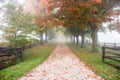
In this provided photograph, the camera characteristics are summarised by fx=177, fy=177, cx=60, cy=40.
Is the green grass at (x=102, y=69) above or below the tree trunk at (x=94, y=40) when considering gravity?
below

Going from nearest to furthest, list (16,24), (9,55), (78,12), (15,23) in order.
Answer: (9,55) → (78,12) → (16,24) → (15,23)

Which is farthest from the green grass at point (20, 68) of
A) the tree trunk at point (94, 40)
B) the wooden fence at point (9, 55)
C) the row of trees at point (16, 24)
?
the tree trunk at point (94, 40)

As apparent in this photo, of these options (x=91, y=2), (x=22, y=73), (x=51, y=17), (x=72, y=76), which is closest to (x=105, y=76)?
(x=72, y=76)

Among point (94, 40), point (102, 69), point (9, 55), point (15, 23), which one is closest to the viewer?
point (102, 69)

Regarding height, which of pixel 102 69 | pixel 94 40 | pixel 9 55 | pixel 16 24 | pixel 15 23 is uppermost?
pixel 15 23

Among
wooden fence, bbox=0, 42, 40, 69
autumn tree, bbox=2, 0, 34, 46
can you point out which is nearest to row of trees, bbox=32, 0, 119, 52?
autumn tree, bbox=2, 0, 34, 46

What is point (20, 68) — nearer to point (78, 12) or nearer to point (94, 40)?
point (78, 12)

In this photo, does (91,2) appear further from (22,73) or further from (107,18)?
(22,73)

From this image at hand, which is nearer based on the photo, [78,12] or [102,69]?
[102,69]

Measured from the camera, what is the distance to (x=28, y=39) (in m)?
22.0

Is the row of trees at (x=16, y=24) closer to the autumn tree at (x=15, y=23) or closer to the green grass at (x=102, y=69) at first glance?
the autumn tree at (x=15, y=23)

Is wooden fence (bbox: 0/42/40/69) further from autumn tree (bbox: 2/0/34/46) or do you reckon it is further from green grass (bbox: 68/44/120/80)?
green grass (bbox: 68/44/120/80)

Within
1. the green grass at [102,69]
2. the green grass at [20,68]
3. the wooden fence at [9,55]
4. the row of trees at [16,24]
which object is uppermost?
the row of trees at [16,24]

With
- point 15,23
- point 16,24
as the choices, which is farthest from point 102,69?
point 15,23
